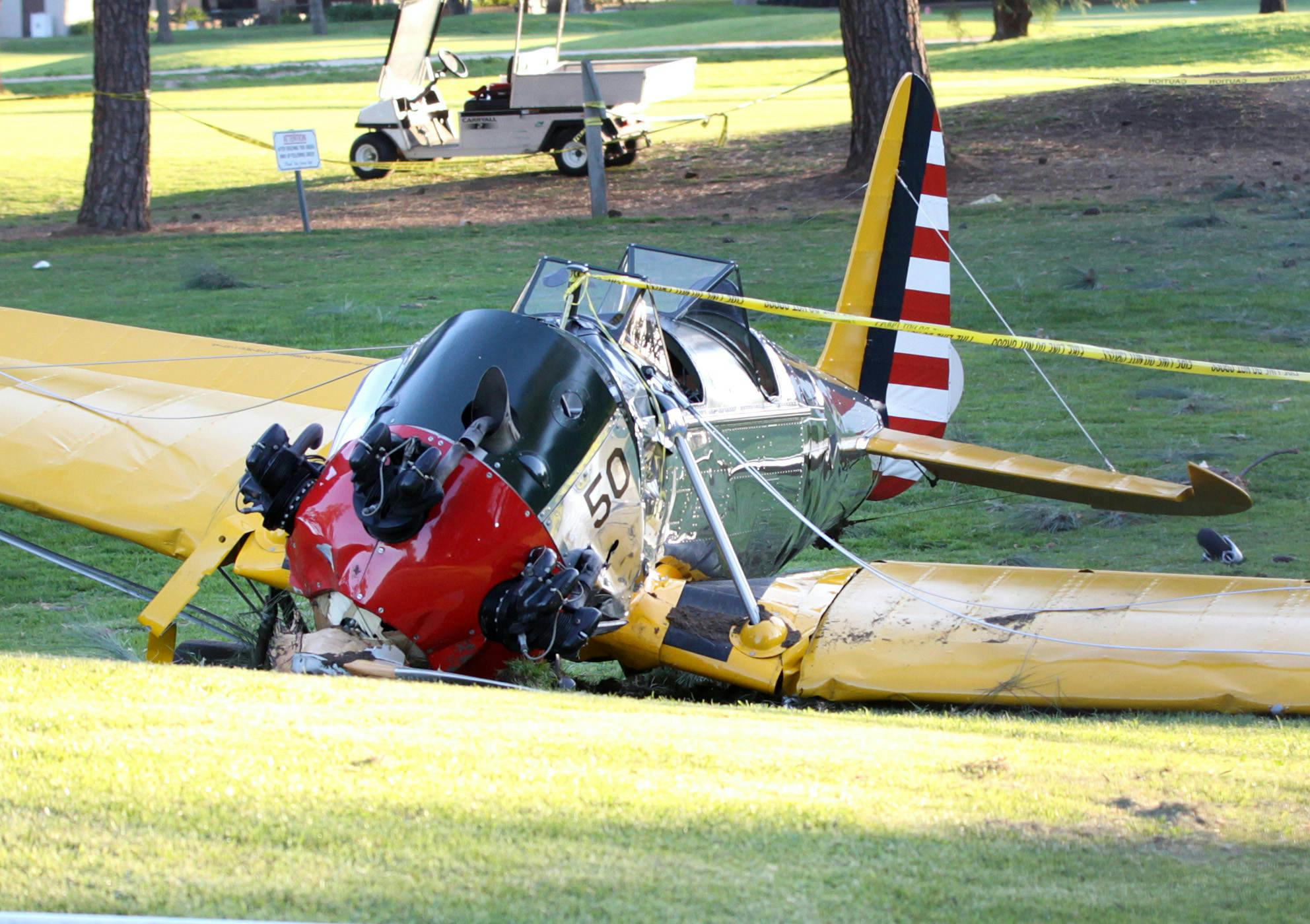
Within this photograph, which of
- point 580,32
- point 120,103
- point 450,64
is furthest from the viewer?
point 580,32

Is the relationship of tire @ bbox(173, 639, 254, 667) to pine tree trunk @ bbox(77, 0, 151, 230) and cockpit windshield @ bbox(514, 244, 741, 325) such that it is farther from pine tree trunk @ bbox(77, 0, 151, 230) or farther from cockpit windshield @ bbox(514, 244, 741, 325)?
pine tree trunk @ bbox(77, 0, 151, 230)

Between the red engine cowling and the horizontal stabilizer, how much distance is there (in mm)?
3211

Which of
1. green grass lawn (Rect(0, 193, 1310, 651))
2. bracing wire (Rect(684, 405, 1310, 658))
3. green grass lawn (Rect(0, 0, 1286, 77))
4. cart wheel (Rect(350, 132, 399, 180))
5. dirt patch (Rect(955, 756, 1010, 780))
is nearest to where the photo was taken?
dirt patch (Rect(955, 756, 1010, 780))

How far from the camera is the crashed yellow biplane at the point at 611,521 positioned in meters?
5.32

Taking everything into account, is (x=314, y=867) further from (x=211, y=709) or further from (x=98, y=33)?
(x=98, y=33)

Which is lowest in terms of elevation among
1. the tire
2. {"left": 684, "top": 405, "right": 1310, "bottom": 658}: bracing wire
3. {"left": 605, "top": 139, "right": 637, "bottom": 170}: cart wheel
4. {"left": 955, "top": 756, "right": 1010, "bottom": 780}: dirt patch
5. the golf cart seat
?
the tire

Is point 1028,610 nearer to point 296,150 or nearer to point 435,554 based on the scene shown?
point 435,554

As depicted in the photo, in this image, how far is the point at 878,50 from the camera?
20.5 m

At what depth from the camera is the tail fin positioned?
31.5 feet

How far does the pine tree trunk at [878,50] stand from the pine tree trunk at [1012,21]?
90.2 feet

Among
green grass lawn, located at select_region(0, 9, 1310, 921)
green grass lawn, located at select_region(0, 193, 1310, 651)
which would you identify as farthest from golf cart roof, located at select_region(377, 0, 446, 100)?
green grass lawn, located at select_region(0, 9, 1310, 921)

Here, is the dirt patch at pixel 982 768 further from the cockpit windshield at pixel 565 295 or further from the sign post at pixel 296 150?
the sign post at pixel 296 150

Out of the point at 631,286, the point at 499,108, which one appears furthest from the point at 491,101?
the point at 631,286

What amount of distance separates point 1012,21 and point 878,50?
2938 centimetres
